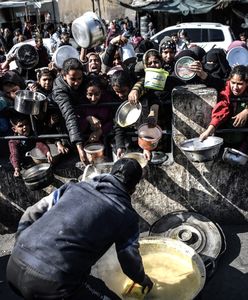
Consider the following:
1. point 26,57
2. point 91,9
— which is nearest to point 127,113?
point 26,57

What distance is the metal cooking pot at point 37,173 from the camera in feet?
12.8

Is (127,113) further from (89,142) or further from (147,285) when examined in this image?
(147,285)

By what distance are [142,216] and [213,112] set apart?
4.74 ft

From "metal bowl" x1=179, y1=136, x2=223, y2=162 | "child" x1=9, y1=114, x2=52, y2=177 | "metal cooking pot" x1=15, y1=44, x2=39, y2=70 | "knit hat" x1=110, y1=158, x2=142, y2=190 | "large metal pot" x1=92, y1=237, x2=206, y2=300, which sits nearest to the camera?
"knit hat" x1=110, y1=158, x2=142, y2=190

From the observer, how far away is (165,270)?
3402mm

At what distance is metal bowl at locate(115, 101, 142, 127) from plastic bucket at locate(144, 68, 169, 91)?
0.77 ft

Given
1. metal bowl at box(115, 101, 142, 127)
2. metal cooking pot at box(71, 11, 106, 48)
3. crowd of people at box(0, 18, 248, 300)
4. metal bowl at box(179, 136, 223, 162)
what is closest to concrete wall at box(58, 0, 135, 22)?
metal cooking pot at box(71, 11, 106, 48)

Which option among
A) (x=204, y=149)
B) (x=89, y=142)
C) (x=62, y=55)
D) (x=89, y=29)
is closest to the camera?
(x=204, y=149)

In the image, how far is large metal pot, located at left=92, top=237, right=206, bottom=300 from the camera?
3.15 m

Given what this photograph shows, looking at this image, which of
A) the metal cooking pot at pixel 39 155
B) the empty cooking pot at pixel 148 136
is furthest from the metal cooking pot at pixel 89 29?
the empty cooking pot at pixel 148 136

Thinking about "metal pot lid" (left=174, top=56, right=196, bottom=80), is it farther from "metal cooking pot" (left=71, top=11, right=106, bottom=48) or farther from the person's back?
the person's back

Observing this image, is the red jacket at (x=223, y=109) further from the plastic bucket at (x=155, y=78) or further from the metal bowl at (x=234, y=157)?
the plastic bucket at (x=155, y=78)

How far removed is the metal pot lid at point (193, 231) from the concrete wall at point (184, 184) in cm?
17

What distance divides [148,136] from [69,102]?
3.04 ft
